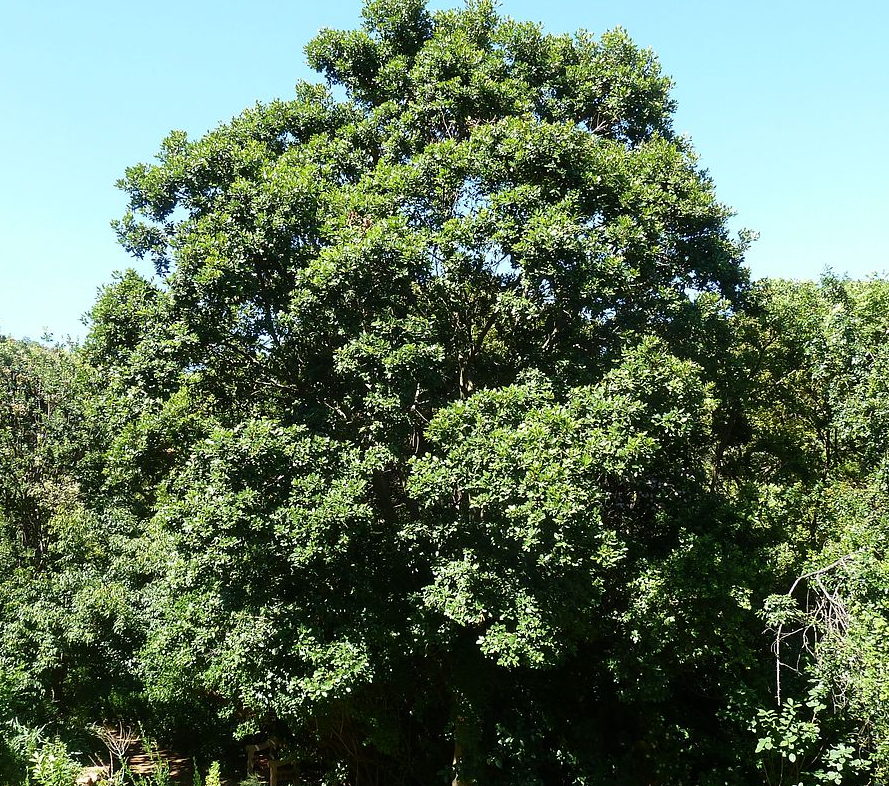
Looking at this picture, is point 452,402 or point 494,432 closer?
point 494,432

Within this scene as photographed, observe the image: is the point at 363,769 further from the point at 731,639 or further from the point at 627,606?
the point at 731,639

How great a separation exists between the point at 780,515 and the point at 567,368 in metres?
3.94

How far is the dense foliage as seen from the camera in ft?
28.9

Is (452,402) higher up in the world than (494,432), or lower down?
higher up

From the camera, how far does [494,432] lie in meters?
8.56

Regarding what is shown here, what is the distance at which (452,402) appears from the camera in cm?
928

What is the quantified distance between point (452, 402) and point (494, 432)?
0.93 m

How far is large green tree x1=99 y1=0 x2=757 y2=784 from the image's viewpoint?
Answer: 28.6ft

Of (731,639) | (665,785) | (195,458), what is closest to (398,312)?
(195,458)

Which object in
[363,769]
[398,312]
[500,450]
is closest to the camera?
[500,450]

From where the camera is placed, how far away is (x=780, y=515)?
35.5 feet

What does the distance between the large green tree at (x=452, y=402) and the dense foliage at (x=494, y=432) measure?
51 mm

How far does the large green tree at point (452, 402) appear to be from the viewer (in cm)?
872

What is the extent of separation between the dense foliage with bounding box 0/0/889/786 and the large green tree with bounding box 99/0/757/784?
5 centimetres
